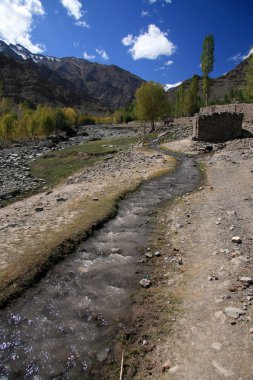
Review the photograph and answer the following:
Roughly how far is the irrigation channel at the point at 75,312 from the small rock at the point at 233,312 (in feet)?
10.3

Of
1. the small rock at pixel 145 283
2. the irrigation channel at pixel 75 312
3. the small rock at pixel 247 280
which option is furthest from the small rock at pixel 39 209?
the small rock at pixel 247 280

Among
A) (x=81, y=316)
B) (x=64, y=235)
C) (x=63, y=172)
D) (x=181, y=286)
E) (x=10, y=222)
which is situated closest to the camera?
(x=81, y=316)

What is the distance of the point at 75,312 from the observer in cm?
1106

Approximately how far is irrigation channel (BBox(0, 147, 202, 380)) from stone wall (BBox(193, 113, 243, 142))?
97.6ft

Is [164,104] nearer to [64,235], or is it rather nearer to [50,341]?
[64,235]

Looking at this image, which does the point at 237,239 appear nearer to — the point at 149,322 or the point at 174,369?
the point at 149,322

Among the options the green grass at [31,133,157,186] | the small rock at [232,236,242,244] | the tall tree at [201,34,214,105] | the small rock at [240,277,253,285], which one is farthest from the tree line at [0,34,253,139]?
the small rock at [240,277,253,285]

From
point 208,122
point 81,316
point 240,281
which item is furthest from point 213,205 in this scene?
point 208,122

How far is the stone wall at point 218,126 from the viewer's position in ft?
144

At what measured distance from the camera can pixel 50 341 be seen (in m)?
9.79

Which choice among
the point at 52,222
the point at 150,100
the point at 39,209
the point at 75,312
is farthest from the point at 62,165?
the point at 150,100

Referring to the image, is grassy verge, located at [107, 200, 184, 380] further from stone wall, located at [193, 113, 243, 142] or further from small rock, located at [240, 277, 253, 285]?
stone wall, located at [193, 113, 243, 142]

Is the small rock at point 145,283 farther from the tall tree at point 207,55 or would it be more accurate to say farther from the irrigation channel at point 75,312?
the tall tree at point 207,55

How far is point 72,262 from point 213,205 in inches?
377
